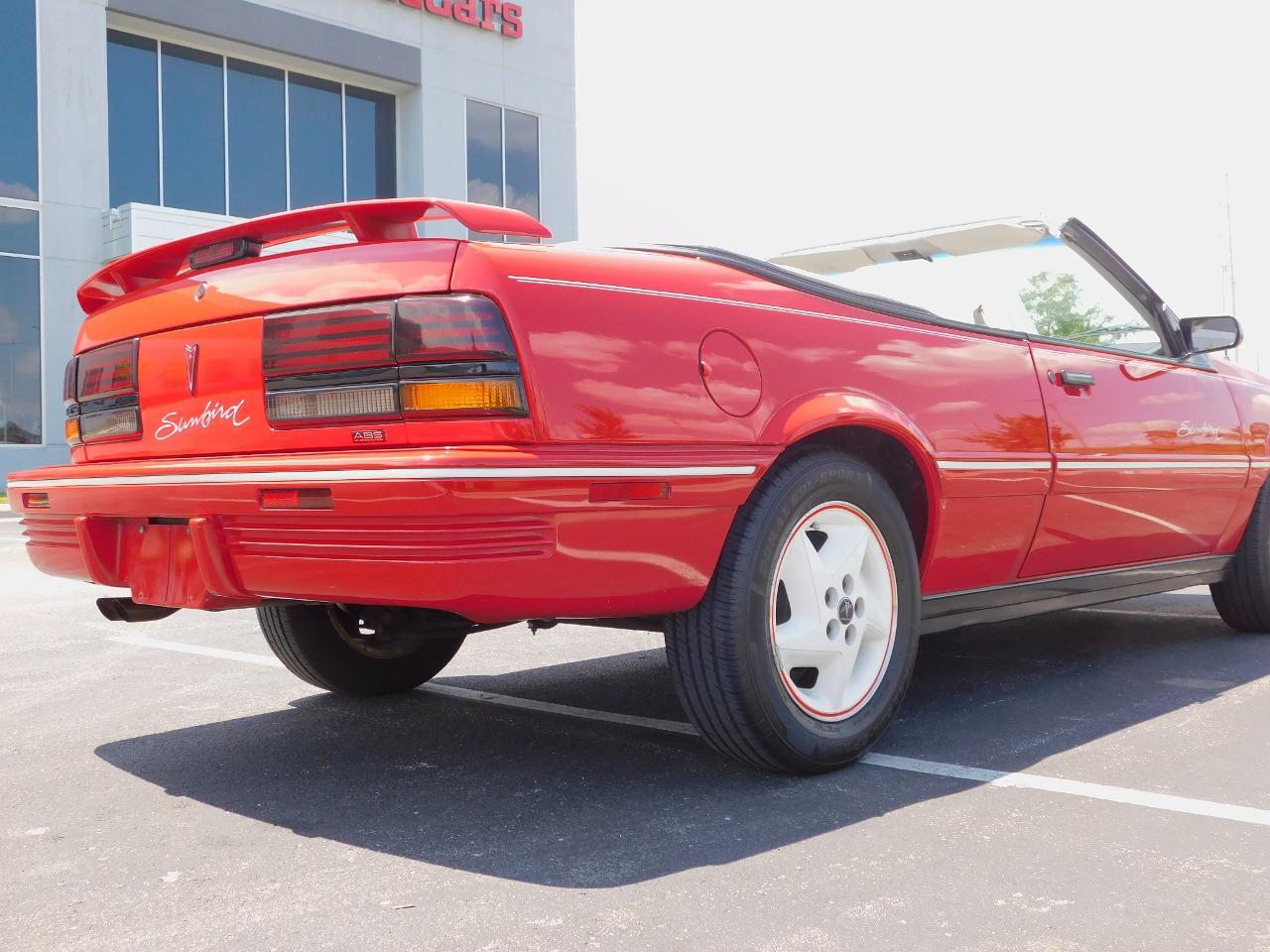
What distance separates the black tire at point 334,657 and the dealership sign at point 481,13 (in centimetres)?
2205

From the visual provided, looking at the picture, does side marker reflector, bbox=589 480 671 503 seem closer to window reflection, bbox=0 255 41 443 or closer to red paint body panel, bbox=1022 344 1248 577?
red paint body panel, bbox=1022 344 1248 577

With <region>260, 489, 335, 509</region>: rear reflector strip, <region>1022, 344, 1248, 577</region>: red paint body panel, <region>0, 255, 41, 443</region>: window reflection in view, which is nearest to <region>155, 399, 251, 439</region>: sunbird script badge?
<region>260, 489, 335, 509</region>: rear reflector strip

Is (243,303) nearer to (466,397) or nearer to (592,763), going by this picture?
(466,397)

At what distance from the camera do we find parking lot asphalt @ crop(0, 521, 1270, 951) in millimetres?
2189

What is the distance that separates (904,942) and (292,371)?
173 cm

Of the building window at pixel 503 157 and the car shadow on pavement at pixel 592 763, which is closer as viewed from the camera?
the car shadow on pavement at pixel 592 763

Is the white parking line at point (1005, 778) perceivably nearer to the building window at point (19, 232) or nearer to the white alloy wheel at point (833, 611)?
the white alloy wheel at point (833, 611)

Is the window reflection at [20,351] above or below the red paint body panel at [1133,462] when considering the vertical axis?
above

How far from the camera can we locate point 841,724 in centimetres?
315

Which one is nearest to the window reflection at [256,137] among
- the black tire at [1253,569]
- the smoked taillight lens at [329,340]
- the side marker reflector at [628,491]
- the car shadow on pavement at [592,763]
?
the car shadow on pavement at [592,763]

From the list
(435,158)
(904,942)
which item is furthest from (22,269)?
(904,942)

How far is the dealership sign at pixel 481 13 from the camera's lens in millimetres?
24250

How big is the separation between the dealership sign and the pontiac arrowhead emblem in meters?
22.7

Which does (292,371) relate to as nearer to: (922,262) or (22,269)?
(922,262)
